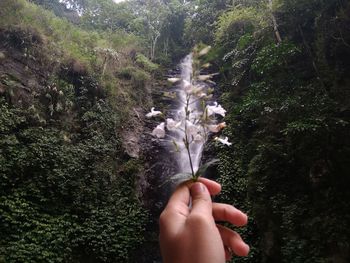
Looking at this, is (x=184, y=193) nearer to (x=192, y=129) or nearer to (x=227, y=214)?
(x=227, y=214)

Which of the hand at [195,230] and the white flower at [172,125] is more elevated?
the white flower at [172,125]

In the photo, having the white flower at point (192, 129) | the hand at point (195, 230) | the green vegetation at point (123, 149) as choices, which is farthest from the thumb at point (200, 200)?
the green vegetation at point (123, 149)

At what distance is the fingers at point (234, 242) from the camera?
1001 mm

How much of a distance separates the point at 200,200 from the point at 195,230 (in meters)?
0.13

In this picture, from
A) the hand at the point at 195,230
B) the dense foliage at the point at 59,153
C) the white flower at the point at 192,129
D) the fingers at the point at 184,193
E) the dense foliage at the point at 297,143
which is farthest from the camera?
the dense foliage at the point at 59,153

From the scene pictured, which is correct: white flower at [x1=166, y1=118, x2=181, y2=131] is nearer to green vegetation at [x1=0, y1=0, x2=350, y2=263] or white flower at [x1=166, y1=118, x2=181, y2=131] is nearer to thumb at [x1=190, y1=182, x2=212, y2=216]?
thumb at [x1=190, y1=182, x2=212, y2=216]

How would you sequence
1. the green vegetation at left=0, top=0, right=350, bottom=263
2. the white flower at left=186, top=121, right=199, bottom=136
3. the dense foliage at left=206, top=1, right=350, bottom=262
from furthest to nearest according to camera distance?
the green vegetation at left=0, top=0, right=350, bottom=263 < the dense foliage at left=206, top=1, right=350, bottom=262 < the white flower at left=186, top=121, right=199, bottom=136

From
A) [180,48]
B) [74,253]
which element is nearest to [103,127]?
[74,253]

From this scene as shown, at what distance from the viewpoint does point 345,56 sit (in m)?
7.60

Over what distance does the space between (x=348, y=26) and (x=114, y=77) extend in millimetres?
7649

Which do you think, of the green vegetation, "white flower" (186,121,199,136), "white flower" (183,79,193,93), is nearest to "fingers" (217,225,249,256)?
"white flower" (186,121,199,136)

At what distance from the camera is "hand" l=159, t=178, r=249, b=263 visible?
85cm

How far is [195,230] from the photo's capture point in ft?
2.83

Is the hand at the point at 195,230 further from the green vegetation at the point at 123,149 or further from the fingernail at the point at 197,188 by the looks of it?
the green vegetation at the point at 123,149
